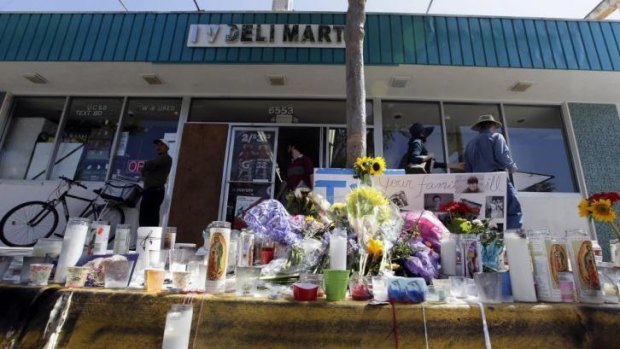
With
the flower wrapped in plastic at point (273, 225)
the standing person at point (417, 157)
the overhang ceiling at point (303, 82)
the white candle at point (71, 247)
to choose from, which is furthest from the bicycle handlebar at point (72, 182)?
the standing person at point (417, 157)

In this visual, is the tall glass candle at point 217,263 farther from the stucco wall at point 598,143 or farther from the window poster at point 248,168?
the stucco wall at point 598,143

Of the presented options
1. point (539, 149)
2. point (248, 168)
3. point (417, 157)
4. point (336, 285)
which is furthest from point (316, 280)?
point (539, 149)

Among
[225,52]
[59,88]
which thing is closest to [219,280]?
[225,52]

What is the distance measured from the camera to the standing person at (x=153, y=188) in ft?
17.2

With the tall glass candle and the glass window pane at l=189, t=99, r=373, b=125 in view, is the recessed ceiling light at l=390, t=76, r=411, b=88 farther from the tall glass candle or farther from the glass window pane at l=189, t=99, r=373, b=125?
the tall glass candle

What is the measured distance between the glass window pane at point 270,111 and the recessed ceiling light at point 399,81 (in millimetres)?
589

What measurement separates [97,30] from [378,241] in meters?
5.63

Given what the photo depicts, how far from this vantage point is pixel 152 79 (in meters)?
5.74

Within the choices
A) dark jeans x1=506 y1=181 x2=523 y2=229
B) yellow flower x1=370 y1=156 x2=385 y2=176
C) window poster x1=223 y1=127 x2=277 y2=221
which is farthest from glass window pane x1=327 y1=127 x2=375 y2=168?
yellow flower x1=370 y1=156 x2=385 y2=176

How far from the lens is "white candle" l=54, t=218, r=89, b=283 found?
159 centimetres

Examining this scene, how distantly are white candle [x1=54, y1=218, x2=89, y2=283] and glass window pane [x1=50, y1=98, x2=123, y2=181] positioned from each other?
488 cm

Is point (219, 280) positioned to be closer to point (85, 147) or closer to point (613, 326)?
point (613, 326)

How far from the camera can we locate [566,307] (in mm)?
1302

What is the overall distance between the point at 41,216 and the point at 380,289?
6.20m
